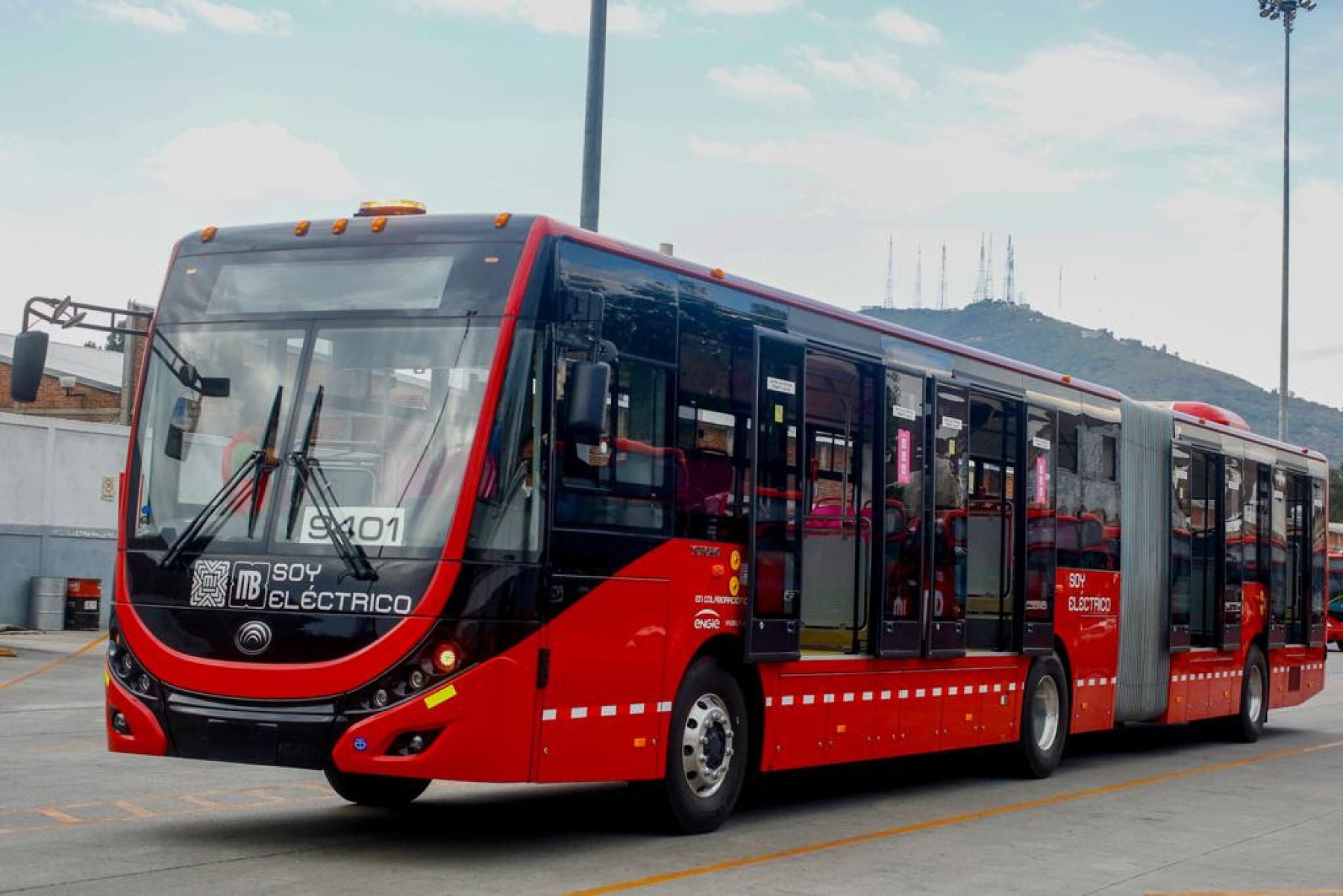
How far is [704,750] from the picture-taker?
10.8 metres

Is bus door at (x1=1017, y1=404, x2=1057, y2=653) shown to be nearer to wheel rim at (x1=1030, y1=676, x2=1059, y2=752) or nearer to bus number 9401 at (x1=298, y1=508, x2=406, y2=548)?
wheel rim at (x1=1030, y1=676, x2=1059, y2=752)

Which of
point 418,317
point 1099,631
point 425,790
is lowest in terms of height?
point 425,790

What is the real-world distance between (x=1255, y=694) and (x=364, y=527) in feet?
46.5

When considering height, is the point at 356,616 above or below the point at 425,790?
above

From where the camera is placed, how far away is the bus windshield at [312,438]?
30.5ft

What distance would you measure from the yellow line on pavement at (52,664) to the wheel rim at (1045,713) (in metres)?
11.8

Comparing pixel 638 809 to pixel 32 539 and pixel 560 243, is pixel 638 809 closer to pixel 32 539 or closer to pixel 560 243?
pixel 560 243

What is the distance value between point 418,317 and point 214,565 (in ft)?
5.53

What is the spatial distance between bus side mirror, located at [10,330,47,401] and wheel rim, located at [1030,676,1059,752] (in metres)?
8.85

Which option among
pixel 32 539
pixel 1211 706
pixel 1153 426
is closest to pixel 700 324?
pixel 1153 426

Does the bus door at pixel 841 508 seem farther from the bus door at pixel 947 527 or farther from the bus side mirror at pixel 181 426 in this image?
the bus side mirror at pixel 181 426

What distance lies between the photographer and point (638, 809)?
11.7m

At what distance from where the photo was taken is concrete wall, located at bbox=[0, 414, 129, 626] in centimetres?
3195

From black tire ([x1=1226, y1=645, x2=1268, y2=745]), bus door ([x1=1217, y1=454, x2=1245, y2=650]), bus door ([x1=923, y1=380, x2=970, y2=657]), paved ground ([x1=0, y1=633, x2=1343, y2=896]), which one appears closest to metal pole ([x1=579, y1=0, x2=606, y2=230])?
bus door ([x1=923, y1=380, x2=970, y2=657])
